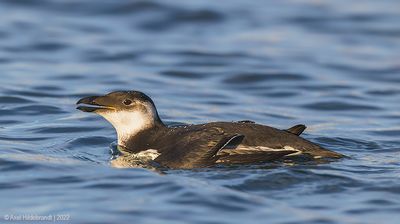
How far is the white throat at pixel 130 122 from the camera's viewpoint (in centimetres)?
1199

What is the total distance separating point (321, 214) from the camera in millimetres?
9648

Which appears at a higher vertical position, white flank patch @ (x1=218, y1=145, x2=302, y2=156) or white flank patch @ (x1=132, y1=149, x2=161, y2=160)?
white flank patch @ (x1=218, y1=145, x2=302, y2=156)

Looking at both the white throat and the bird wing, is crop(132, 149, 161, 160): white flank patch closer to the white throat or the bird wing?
the bird wing

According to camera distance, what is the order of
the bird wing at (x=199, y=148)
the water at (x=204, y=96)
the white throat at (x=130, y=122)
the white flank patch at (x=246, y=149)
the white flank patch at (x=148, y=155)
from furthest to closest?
1. the white throat at (x=130, y=122)
2. the white flank patch at (x=148, y=155)
3. the white flank patch at (x=246, y=149)
4. the bird wing at (x=199, y=148)
5. the water at (x=204, y=96)

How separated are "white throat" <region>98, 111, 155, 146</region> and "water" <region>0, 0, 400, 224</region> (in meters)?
0.44

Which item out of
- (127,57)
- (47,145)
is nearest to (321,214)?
(47,145)

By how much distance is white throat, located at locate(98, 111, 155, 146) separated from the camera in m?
12.0

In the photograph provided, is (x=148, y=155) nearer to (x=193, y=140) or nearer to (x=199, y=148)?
(x=193, y=140)

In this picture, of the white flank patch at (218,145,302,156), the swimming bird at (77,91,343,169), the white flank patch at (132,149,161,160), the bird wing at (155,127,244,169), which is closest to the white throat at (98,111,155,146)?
the swimming bird at (77,91,343,169)

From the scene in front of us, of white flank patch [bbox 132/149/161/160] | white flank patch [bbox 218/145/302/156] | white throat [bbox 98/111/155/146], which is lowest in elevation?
white flank patch [bbox 132/149/161/160]

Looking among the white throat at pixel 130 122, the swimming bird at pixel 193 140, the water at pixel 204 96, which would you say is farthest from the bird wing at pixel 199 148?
the white throat at pixel 130 122

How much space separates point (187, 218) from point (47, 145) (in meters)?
3.69

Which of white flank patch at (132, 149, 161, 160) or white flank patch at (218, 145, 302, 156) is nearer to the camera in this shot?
white flank patch at (218, 145, 302, 156)

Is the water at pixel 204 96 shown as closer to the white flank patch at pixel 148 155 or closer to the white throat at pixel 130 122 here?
the white flank patch at pixel 148 155
